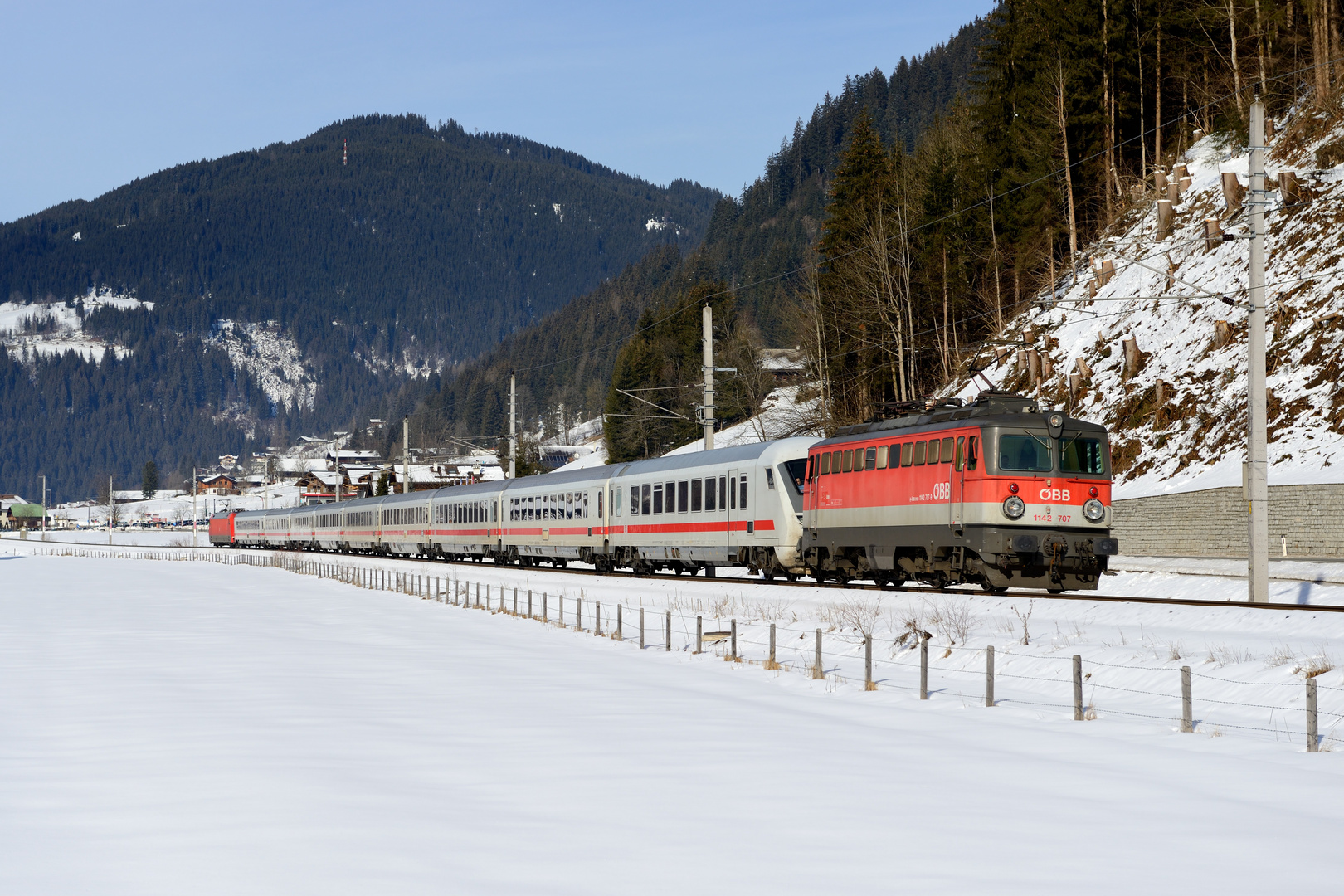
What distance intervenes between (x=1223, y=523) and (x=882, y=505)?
13.5 metres

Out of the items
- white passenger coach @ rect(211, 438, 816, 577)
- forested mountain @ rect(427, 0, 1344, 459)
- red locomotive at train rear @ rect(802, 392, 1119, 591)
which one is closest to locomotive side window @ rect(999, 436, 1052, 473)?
red locomotive at train rear @ rect(802, 392, 1119, 591)

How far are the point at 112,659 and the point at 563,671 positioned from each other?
7.77 metres

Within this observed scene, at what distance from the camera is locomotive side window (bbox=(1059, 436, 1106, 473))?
27516 mm

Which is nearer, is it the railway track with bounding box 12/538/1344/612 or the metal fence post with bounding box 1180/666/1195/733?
the metal fence post with bounding box 1180/666/1195/733

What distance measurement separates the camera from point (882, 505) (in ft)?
98.8

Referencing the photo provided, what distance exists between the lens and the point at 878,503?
3025 centimetres

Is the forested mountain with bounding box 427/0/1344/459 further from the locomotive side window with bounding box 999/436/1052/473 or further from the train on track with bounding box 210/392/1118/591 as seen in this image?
the locomotive side window with bounding box 999/436/1052/473

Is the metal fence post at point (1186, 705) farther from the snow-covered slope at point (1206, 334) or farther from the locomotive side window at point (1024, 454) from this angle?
the snow-covered slope at point (1206, 334)

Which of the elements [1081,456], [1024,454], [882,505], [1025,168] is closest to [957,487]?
[1024,454]

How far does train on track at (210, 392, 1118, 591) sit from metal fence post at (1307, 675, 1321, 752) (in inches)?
512

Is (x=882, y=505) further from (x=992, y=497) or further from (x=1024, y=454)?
(x=1024, y=454)

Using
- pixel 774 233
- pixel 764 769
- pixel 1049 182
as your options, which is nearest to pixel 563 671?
pixel 764 769

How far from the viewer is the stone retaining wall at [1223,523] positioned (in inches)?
1371

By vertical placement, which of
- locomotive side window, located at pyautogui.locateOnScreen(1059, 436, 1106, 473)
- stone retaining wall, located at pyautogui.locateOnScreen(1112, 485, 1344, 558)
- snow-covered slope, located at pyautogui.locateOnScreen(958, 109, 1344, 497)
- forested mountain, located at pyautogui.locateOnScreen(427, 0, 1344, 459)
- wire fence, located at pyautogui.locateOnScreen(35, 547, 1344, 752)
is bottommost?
wire fence, located at pyautogui.locateOnScreen(35, 547, 1344, 752)
